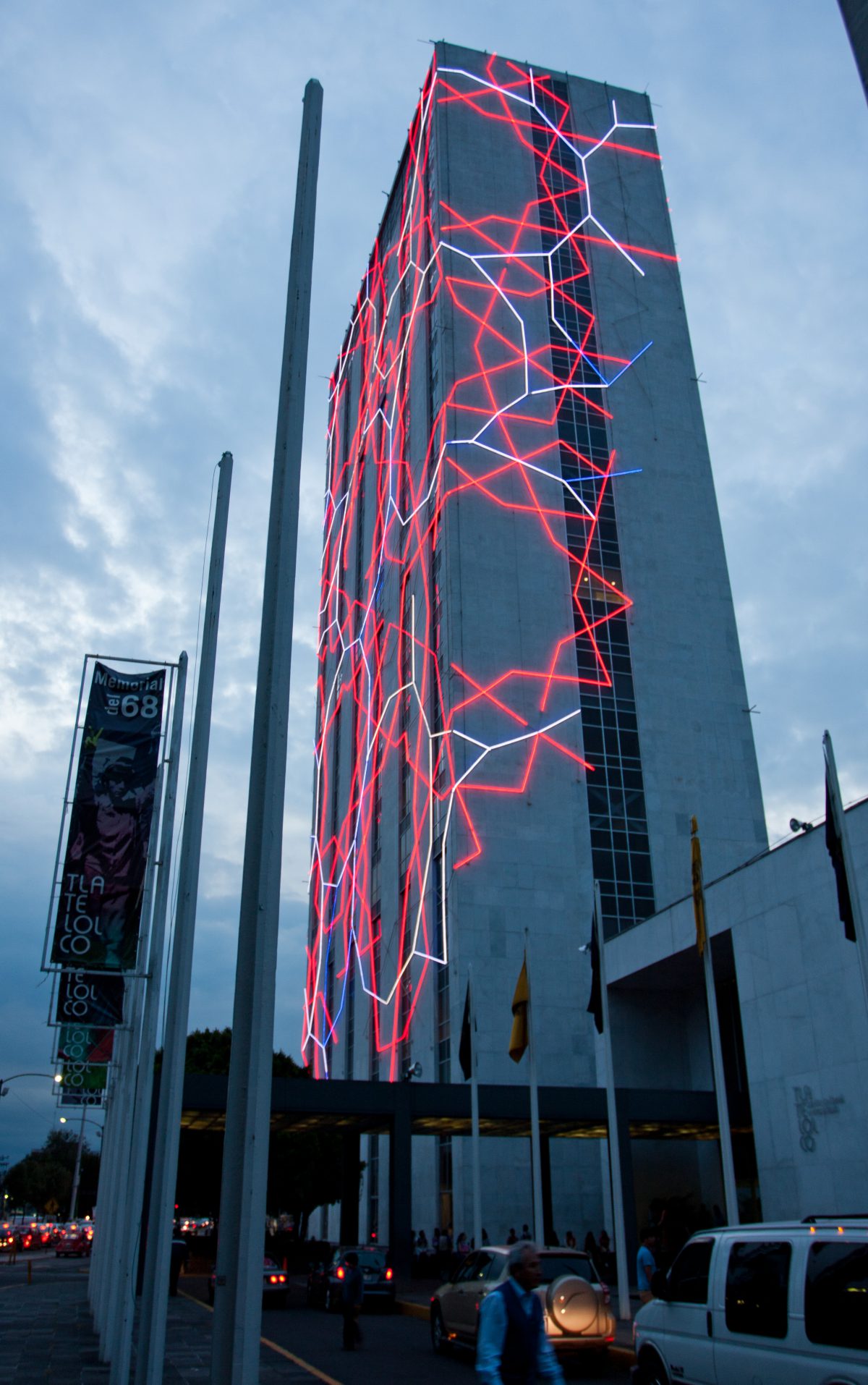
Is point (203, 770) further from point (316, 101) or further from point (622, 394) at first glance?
point (622, 394)

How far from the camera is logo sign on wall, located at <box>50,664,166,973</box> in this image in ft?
44.9

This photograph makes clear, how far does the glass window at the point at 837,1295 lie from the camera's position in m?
7.69

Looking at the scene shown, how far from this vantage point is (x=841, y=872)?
51.9ft

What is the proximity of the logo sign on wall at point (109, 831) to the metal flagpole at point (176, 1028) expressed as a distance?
241 centimetres

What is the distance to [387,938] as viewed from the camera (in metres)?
52.0

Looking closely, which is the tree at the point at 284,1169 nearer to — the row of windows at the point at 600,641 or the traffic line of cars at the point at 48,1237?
the traffic line of cars at the point at 48,1237

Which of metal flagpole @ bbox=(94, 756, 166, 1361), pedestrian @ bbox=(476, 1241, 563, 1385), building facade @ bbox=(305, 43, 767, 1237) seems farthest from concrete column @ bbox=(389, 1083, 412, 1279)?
pedestrian @ bbox=(476, 1241, 563, 1385)

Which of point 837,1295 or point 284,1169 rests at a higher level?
point 284,1169

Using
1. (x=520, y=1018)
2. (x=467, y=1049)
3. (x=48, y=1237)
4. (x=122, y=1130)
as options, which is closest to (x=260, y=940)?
(x=122, y=1130)

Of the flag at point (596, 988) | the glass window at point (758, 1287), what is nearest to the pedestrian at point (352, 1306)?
the flag at point (596, 988)

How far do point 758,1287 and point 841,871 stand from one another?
795cm

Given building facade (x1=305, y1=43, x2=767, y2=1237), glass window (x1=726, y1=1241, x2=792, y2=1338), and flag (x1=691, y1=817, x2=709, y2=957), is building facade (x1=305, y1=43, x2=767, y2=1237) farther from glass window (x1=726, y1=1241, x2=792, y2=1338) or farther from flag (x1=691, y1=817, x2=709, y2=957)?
glass window (x1=726, y1=1241, x2=792, y2=1338)

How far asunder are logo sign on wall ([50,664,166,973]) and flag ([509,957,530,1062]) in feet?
41.3

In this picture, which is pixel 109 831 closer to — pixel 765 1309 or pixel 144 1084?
pixel 144 1084
